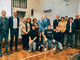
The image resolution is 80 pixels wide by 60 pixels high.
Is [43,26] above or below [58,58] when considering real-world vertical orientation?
above

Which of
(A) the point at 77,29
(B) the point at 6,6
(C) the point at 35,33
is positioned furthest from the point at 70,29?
(B) the point at 6,6

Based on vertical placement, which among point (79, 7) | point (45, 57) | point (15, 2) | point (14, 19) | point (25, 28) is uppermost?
point (15, 2)

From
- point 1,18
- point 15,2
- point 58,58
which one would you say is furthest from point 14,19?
point 15,2

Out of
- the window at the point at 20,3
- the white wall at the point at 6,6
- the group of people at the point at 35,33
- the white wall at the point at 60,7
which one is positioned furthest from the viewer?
the window at the point at 20,3

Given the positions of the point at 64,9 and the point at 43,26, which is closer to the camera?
the point at 43,26

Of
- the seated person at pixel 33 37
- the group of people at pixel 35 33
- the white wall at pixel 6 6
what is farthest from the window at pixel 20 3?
the seated person at pixel 33 37

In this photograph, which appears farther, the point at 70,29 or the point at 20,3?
the point at 20,3

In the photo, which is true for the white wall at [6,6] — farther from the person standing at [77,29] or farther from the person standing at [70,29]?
the person standing at [77,29]

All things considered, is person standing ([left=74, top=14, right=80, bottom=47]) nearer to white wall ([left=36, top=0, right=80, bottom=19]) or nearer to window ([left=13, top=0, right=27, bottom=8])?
white wall ([left=36, top=0, right=80, bottom=19])

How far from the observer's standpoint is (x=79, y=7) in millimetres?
5695

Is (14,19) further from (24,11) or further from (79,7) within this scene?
(24,11)

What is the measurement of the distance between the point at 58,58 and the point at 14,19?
2072 millimetres

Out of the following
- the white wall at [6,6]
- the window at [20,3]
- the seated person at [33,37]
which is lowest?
the seated person at [33,37]

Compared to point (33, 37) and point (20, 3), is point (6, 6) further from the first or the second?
point (20, 3)
